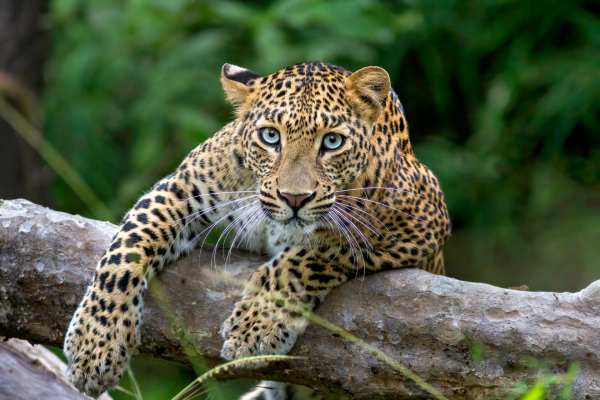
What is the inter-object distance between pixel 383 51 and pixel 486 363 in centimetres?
769

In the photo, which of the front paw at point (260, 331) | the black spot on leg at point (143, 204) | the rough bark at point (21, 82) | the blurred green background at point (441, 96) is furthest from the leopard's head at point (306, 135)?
the rough bark at point (21, 82)

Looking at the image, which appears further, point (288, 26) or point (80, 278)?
point (288, 26)

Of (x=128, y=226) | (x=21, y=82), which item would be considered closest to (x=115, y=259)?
(x=128, y=226)

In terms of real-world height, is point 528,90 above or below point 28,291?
above

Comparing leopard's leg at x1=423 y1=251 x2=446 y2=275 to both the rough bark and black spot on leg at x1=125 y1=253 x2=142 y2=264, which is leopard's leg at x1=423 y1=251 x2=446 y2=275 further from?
the rough bark

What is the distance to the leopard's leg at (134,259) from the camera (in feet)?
15.7

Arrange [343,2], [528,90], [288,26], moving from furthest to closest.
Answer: [528,90] → [288,26] → [343,2]

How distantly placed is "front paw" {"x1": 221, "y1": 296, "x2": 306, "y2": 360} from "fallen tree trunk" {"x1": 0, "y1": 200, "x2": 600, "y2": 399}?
0.12 m

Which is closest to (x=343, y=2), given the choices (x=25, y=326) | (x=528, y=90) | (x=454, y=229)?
(x=528, y=90)

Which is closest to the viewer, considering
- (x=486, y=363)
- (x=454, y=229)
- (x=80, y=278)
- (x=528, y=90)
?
(x=486, y=363)

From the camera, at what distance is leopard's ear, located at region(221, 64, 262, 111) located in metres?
5.44

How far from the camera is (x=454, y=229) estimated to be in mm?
12406

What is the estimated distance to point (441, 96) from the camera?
11820 mm

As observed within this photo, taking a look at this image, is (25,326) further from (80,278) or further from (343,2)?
(343,2)
